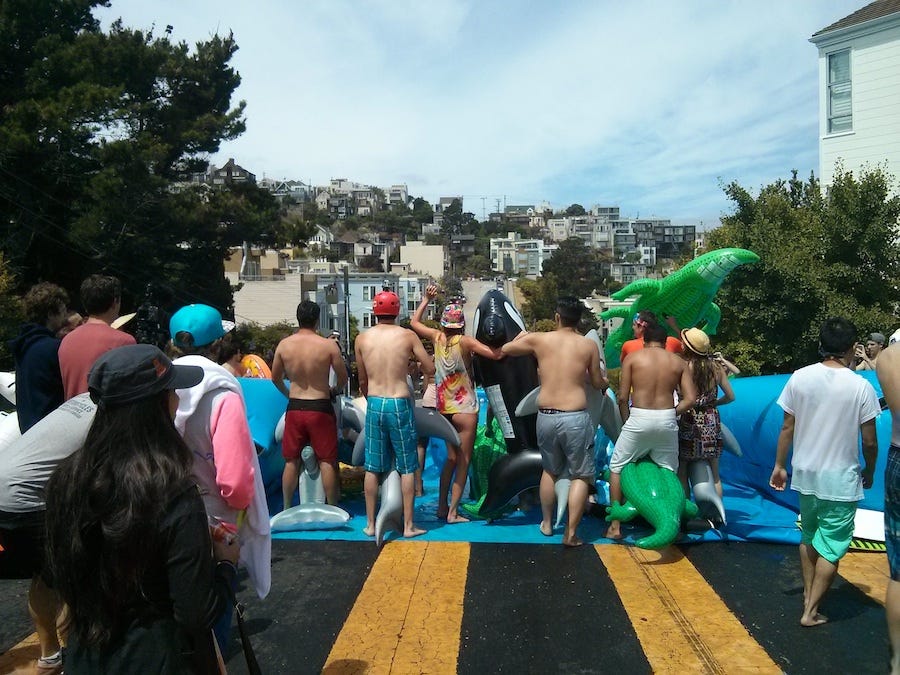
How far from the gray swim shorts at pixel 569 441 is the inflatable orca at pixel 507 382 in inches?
27.3

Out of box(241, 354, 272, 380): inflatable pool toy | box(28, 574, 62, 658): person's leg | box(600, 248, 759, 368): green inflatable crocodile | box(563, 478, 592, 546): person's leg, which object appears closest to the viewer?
box(28, 574, 62, 658): person's leg

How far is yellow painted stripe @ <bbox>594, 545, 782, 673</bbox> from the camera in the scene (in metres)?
3.50

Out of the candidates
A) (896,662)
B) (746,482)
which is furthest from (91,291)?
(746,482)

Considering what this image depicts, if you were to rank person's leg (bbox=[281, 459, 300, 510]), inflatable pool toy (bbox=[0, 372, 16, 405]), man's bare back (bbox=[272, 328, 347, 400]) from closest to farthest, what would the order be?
inflatable pool toy (bbox=[0, 372, 16, 405]) < man's bare back (bbox=[272, 328, 347, 400]) < person's leg (bbox=[281, 459, 300, 510])

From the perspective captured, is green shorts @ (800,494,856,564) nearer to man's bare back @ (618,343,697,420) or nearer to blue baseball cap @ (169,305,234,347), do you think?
man's bare back @ (618,343,697,420)

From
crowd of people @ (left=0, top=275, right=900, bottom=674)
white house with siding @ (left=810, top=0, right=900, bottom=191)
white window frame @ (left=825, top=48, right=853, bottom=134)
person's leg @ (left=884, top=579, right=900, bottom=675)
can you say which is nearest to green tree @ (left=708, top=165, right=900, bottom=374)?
white house with siding @ (left=810, top=0, right=900, bottom=191)

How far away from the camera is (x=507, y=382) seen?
624cm

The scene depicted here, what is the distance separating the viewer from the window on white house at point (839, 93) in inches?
999

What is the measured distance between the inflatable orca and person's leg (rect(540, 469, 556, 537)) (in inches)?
A: 23.6

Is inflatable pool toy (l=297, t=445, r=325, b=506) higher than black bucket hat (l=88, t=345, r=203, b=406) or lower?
lower

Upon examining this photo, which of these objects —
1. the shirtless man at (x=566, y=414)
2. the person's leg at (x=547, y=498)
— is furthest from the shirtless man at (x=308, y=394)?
the person's leg at (x=547, y=498)

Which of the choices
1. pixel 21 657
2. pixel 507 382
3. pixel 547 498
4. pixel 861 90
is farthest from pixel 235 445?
pixel 861 90

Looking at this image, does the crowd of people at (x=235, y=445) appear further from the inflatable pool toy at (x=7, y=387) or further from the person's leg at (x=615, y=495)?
the inflatable pool toy at (x=7, y=387)

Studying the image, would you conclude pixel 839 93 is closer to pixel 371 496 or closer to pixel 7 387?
pixel 371 496
